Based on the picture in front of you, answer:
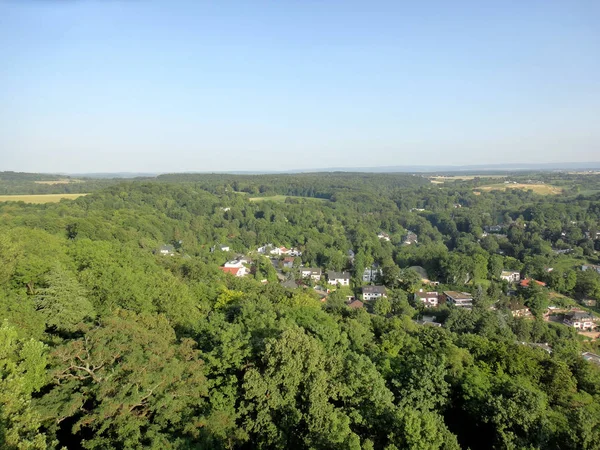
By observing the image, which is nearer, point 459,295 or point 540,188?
point 459,295

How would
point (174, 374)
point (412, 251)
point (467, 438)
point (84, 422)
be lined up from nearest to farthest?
point (84, 422) < point (174, 374) < point (467, 438) < point (412, 251)

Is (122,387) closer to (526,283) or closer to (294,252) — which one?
(526,283)

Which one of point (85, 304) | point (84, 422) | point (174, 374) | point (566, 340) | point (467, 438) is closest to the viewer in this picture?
point (84, 422)

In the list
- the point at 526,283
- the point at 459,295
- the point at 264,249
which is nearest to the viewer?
the point at 459,295

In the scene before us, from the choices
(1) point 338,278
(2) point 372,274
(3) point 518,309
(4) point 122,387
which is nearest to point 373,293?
(1) point 338,278

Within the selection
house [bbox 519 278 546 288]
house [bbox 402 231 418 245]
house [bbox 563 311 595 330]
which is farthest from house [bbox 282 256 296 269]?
house [bbox 563 311 595 330]

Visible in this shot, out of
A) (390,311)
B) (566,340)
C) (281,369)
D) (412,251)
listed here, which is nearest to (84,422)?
(281,369)


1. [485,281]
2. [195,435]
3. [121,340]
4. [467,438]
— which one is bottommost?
[485,281]

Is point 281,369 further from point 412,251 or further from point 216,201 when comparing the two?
point 216,201
